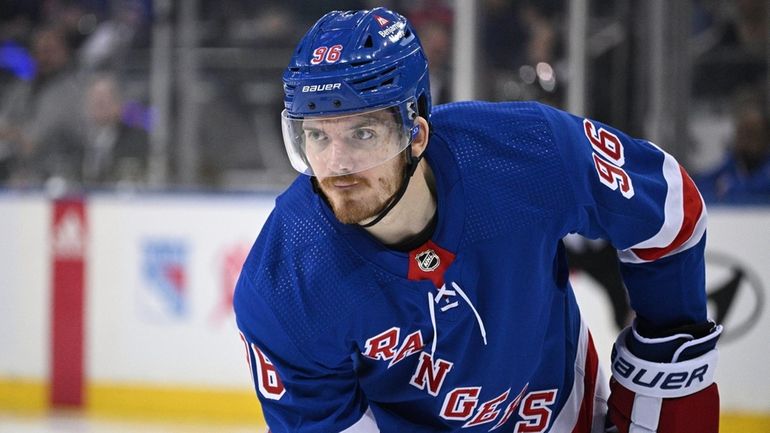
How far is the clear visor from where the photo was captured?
1709 millimetres

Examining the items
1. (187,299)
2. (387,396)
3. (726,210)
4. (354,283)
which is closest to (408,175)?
(354,283)

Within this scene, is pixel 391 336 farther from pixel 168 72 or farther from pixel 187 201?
pixel 168 72

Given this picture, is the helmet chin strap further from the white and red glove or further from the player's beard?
→ the white and red glove

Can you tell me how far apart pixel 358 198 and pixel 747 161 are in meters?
2.93

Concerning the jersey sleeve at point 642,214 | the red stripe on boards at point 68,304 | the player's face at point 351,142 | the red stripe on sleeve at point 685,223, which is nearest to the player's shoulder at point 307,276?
the player's face at point 351,142

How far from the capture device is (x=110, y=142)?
510 cm

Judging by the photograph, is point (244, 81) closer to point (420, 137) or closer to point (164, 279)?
point (164, 279)

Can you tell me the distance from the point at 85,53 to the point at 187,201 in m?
1.04

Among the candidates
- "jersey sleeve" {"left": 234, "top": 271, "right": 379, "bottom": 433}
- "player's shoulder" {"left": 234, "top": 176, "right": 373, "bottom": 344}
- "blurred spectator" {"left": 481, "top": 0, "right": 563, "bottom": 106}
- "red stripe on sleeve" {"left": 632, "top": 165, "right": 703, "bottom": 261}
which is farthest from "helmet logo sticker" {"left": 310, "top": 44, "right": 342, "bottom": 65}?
"blurred spectator" {"left": 481, "top": 0, "right": 563, "bottom": 106}

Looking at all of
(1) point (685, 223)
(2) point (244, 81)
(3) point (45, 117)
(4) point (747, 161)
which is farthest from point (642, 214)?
(3) point (45, 117)

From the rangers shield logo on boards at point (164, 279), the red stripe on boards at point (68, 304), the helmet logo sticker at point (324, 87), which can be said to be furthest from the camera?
the red stripe on boards at point (68, 304)

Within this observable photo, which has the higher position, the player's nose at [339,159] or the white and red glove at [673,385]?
the player's nose at [339,159]

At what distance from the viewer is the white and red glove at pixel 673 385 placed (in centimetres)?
193

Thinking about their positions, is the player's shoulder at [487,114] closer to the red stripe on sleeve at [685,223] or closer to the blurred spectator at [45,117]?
the red stripe on sleeve at [685,223]
